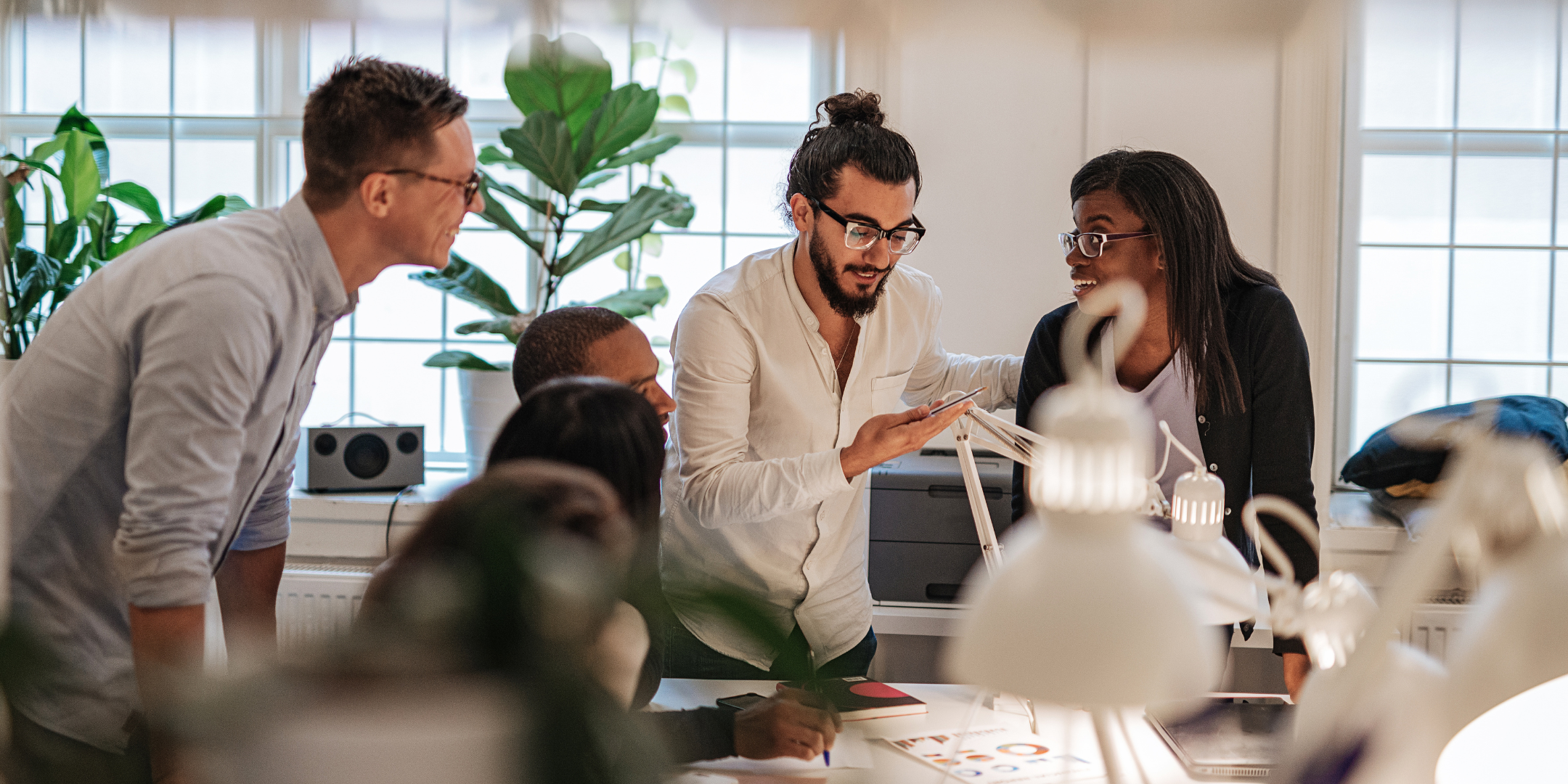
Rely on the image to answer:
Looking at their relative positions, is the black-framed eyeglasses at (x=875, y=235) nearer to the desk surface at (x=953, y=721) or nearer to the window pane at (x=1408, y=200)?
the desk surface at (x=953, y=721)

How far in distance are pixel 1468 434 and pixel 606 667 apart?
47 cm

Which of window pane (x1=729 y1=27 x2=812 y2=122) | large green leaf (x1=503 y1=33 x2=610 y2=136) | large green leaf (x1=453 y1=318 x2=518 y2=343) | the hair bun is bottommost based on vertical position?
large green leaf (x1=453 y1=318 x2=518 y2=343)

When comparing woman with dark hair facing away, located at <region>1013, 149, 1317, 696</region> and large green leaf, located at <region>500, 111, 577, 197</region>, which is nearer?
woman with dark hair facing away, located at <region>1013, 149, 1317, 696</region>

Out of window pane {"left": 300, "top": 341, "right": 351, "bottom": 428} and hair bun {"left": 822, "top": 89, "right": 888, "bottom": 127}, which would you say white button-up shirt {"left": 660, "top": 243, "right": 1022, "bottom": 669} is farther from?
window pane {"left": 300, "top": 341, "right": 351, "bottom": 428}

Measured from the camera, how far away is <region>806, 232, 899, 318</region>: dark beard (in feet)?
6.04

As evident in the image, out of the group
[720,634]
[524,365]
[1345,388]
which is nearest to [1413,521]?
[1345,388]

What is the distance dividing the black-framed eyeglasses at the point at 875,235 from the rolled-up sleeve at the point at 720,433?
0.25 metres

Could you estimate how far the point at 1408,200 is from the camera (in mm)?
3189

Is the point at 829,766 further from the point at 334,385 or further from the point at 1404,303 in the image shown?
the point at 1404,303

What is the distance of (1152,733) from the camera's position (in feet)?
4.48

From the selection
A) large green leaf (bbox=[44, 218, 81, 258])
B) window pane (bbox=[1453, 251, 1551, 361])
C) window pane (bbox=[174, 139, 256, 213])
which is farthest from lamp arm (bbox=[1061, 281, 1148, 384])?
window pane (bbox=[174, 139, 256, 213])

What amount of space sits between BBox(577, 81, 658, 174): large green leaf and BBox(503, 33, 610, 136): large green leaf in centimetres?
3

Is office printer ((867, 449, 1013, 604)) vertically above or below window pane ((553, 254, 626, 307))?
below

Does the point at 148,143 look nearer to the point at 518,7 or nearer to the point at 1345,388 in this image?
the point at 518,7
